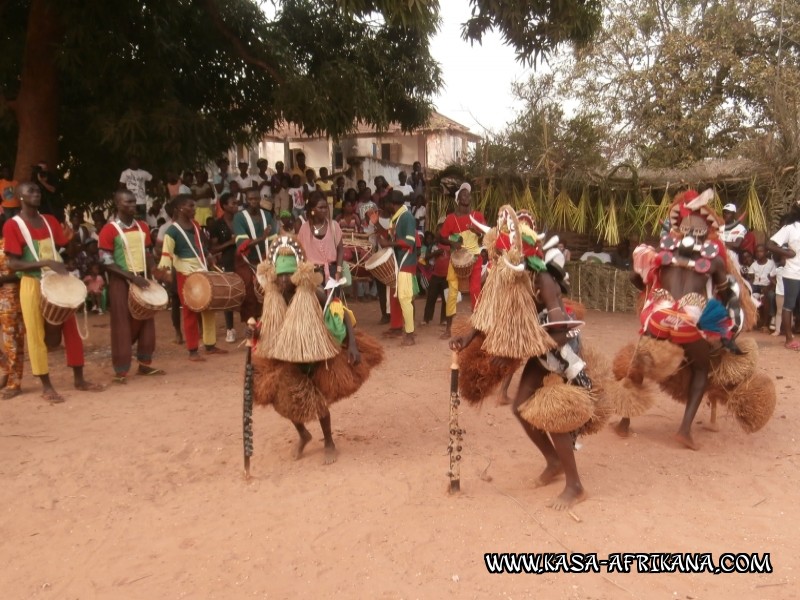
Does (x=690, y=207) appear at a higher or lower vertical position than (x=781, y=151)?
lower

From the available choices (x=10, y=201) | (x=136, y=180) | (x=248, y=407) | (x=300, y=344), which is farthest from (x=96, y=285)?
(x=300, y=344)

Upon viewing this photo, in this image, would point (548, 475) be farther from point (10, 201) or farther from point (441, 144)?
point (441, 144)

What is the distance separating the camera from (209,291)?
7.50 m

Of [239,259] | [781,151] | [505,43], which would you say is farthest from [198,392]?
[781,151]

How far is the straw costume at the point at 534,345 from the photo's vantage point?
3875mm

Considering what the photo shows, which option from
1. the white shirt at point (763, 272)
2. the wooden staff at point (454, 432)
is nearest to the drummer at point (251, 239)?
the wooden staff at point (454, 432)

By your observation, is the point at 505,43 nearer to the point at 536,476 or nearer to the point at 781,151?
the point at 781,151

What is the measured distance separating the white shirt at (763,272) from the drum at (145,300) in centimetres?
790

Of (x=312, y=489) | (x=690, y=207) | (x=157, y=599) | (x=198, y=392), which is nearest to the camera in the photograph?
(x=157, y=599)

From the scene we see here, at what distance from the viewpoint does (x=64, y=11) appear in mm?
9039

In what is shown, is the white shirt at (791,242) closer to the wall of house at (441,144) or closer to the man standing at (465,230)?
the man standing at (465,230)

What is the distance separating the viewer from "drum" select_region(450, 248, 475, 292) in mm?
8570

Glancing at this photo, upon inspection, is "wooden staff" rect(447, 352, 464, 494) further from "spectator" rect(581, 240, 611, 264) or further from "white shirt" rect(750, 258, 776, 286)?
"spectator" rect(581, 240, 611, 264)

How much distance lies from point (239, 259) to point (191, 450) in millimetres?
3871
